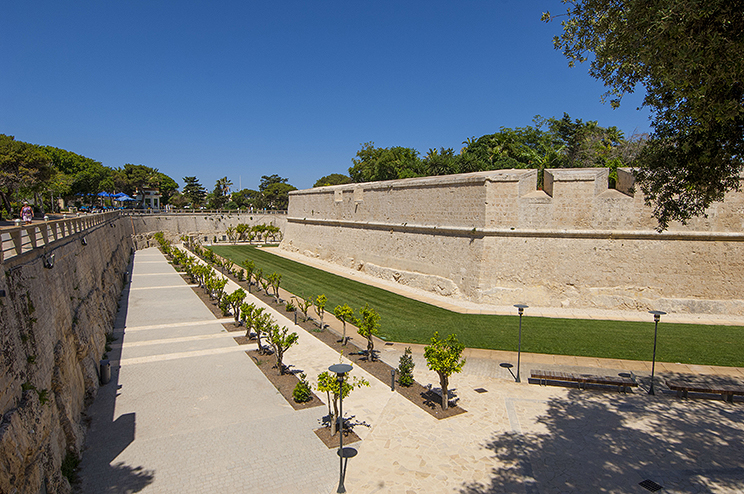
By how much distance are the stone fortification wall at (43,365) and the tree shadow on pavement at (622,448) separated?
5.42m

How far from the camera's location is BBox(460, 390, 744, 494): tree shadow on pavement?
5.84 meters

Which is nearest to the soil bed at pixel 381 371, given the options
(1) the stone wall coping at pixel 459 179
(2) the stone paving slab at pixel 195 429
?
(2) the stone paving slab at pixel 195 429

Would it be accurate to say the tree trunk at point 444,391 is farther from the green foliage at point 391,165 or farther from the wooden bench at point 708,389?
the green foliage at point 391,165

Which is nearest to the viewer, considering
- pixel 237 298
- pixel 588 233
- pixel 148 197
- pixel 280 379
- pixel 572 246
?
pixel 280 379

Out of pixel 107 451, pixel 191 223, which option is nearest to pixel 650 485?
pixel 107 451

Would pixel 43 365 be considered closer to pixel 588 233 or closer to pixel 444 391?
pixel 444 391

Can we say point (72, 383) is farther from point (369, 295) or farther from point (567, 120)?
point (567, 120)

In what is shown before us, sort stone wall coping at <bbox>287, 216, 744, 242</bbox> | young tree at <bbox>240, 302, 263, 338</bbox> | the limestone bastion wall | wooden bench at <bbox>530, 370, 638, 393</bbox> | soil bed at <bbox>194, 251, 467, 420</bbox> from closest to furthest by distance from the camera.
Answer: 1. soil bed at <bbox>194, 251, 467, 420</bbox>
2. wooden bench at <bbox>530, 370, 638, 393</bbox>
3. young tree at <bbox>240, 302, 263, 338</bbox>
4. stone wall coping at <bbox>287, 216, 744, 242</bbox>
5. the limestone bastion wall

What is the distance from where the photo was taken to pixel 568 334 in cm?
1248

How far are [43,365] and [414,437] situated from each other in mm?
5928

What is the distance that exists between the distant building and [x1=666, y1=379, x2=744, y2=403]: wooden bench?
65.4 m

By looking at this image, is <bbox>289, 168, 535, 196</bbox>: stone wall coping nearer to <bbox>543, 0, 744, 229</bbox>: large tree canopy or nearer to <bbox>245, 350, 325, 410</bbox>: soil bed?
<bbox>543, 0, 744, 229</bbox>: large tree canopy

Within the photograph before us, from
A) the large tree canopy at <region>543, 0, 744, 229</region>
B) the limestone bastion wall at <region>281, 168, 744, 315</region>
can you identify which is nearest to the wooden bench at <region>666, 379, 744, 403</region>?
the large tree canopy at <region>543, 0, 744, 229</region>

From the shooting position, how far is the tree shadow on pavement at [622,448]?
19.1 feet
